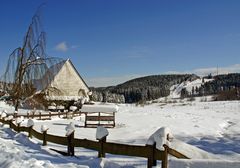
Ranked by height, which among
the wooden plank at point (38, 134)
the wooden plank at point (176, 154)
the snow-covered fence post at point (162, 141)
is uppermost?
the snow-covered fence post at point (162, 141)

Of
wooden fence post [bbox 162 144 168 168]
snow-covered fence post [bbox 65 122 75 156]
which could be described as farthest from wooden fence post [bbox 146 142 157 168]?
snow-covered fence post [bbox 65 122 75 156]

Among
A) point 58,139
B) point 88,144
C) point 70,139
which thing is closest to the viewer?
point 88,144

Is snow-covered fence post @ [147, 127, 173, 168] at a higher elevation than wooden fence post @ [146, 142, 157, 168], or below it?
higher

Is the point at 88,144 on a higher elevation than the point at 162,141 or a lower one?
lower

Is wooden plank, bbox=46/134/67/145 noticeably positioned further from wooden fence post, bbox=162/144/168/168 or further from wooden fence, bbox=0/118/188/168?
wooden fence post, bbox=162/144/168/168

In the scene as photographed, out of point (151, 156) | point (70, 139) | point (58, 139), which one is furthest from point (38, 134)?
point (151, 156)

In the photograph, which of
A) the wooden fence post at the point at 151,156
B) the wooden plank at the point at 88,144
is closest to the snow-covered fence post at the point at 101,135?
the wooden plank at the point at 88,144

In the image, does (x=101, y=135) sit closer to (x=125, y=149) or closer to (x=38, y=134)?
(x=125, y=149)

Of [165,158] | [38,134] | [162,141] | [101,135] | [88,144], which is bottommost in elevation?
[38,134]

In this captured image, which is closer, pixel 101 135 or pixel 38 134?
pixel 101 135

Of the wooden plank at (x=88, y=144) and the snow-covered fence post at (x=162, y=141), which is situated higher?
the snow-covered fence post at (x=162, y=141)

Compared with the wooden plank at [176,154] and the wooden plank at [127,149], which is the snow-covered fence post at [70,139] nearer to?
the wooden plank at [127,149]

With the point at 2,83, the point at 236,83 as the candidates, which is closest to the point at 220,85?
the point at 236,83

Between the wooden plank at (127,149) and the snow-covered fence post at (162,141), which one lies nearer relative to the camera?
the snow-covered fence post at (162,141)
